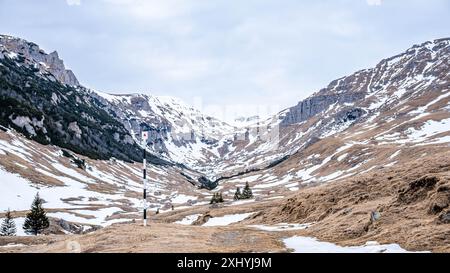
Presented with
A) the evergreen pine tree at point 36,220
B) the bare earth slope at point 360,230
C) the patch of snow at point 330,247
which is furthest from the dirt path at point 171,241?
the evergreen pine tree at point 36,220

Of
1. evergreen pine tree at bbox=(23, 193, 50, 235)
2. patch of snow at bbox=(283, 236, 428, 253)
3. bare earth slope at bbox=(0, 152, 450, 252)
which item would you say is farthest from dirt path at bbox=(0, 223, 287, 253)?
evergreen pine tree at bbox=(23, 193, 50, 235)

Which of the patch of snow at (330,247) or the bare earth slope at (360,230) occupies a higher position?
the bare earth slope at (360,230)

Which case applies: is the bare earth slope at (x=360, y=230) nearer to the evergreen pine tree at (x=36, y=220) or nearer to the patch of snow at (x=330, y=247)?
the patch of snow at (x=330, y=247)

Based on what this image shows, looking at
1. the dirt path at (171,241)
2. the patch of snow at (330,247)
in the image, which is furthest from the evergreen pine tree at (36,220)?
the patch of snow at (330,247)

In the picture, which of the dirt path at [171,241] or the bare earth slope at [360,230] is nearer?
the bare earth slope at [360,230]

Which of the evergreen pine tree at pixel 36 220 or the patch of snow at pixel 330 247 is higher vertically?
the evergreen pine tree at pixel 36 220

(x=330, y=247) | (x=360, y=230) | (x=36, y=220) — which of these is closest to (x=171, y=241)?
(x=330, y=247)

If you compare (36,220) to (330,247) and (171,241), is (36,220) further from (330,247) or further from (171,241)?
(330,247)

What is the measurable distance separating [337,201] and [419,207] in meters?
14.6

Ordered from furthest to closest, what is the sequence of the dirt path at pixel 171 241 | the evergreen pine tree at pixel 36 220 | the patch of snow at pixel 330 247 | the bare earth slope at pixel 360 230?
the evergreen pine tree at pixel 36 220
the dirt path at pixel 171 241
the bare earth slope at pixel 360 230
the patch of snow at pixel 330 247

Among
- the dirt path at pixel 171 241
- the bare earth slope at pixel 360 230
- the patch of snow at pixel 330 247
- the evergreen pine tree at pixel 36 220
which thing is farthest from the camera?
the evergreen pine tree at pixel 36 220
